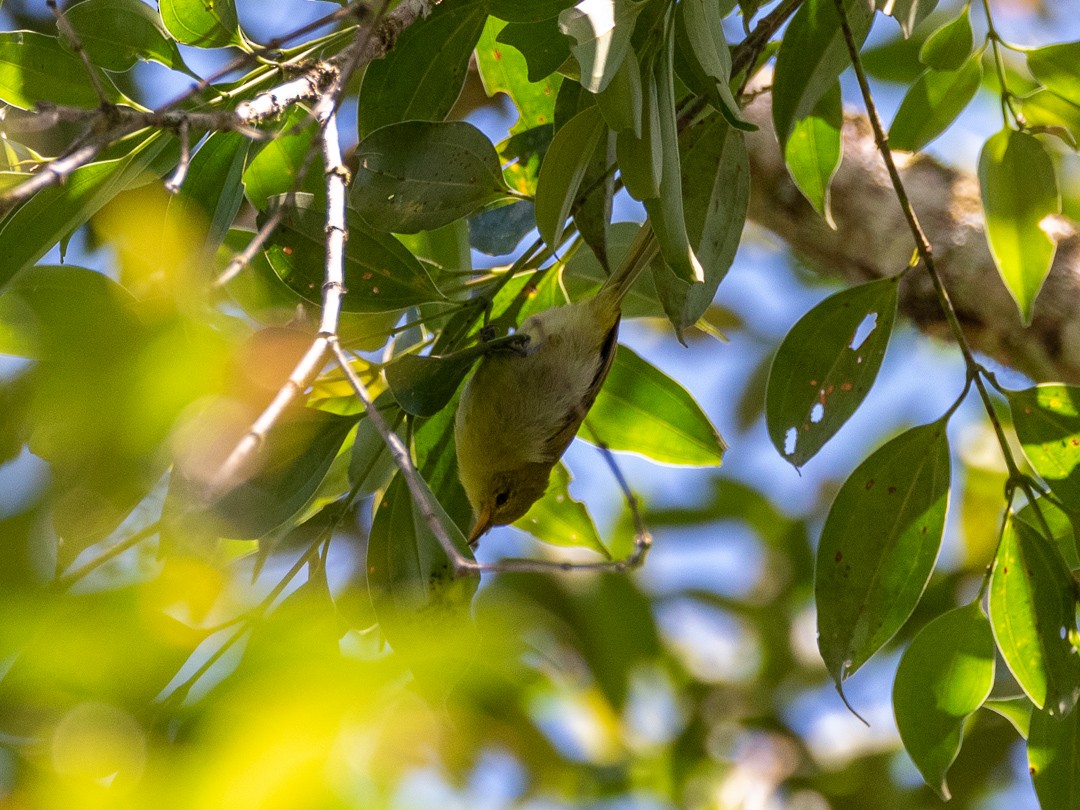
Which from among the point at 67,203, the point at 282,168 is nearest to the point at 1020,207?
the point at 282,168

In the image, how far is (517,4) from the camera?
3.90 feet

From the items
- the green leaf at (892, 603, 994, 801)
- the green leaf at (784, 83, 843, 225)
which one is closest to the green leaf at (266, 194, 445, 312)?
the green leaf at (784, 83, 843, 225)

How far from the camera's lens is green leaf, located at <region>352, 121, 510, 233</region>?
51.2 inches

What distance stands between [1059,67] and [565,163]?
100 centimetres

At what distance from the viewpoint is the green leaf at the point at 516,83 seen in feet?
5.46

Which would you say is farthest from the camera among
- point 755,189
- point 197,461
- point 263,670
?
point 755,189

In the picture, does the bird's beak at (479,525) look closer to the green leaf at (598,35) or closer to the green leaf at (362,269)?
the green leaf at (362,269)

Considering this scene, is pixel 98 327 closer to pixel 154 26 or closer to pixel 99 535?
pixel 99 535

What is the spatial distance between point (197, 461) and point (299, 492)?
0.55m

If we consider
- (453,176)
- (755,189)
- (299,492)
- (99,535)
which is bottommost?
(755,189)

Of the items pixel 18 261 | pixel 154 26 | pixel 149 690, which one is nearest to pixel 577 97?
pixel 154 26

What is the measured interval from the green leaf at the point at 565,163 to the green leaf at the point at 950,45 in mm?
827

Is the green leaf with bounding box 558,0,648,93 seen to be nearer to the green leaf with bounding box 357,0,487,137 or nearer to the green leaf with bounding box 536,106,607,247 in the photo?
the green leaf with bounding box 536,106,607,247

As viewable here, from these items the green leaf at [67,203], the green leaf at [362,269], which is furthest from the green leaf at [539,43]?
the green leaf at [67,203]
